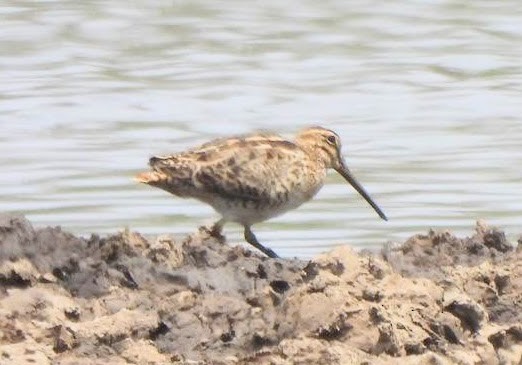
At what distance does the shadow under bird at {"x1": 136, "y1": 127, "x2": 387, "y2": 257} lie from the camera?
992 centimetres

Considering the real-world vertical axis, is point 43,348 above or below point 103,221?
above

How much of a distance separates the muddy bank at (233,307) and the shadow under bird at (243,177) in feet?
2.94

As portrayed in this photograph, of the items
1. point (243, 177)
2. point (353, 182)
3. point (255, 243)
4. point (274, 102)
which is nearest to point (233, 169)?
point (243, 177)

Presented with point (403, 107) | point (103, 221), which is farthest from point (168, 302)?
point (403, 107)

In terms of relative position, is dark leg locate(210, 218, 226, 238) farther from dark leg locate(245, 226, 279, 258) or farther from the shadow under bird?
dark leg locate(245, 226, 279, 258)

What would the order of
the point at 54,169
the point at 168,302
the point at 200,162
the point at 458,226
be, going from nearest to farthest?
1. the point at 168,302
2. the point at 200,162
3. the point at 458,226
4. the point at 54,169

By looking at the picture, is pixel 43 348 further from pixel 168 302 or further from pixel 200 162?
pixel 200 162

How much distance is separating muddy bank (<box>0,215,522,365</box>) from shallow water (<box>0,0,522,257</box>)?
220 cm

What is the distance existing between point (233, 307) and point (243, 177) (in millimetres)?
1927

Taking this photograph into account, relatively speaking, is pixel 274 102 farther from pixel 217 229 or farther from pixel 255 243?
pixel 217 229

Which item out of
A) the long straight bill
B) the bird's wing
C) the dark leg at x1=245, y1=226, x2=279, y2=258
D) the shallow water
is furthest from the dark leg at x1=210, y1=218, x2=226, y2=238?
the long straight bill

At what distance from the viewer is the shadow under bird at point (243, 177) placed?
9922mm

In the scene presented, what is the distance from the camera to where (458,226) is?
1149 cm

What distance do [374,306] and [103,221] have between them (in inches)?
159
